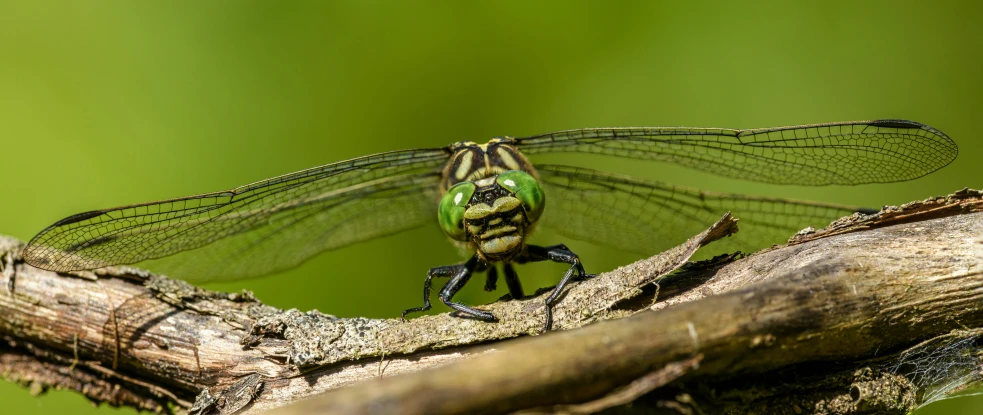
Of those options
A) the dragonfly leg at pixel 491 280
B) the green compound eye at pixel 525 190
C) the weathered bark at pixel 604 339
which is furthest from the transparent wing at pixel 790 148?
the weathered bark at pixel 604 339

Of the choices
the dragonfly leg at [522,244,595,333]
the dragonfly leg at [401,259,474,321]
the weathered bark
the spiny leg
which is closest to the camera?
the weathered bark

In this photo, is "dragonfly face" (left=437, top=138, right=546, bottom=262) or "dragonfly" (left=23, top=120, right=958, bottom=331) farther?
"dragonfly face" (left=437, top=138, right=546, bottom=262)

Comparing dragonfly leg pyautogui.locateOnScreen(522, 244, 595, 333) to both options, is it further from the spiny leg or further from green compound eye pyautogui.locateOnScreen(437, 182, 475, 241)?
green compound eye pyautogui.locateOnScreen(437, 182, 475, 241)

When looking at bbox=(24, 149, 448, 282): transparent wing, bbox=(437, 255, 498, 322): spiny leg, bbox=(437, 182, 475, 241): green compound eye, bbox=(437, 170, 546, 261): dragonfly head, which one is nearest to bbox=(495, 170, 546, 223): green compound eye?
bbox=(437, 170, 546, 261): dragonfly head

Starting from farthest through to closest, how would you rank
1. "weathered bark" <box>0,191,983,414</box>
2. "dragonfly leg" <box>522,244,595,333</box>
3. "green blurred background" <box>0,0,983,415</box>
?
"green blurred background" <box>0,0,983,415</box>, "dragonfly leg" <box>522,244,595,333</box>, "weathered bark" <box>0,191,983,414</box>

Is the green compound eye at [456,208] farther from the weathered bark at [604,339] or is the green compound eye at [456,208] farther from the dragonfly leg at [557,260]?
the weathered bark at [604,339]

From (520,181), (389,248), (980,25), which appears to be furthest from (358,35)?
(980,25)
